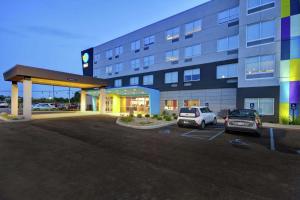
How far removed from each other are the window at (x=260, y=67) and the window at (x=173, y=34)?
12.2 metres

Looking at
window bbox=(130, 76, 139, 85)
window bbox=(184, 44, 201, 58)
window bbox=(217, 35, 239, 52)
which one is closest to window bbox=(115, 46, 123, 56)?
window bbox=(130, 76, 139, 85)

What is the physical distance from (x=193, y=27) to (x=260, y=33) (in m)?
9.67

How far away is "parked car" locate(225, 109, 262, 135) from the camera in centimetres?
1132

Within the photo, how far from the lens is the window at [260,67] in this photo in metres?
19.4

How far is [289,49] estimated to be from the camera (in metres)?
18.4

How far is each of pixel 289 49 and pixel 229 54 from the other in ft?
20.5

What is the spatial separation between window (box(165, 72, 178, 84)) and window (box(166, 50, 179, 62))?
7.50 feet

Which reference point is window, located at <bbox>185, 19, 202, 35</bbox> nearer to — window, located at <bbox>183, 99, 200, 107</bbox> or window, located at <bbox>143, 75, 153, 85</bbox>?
window, located at <bbox>143, 75, 153, 85</bbox>

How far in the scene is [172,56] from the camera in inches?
1149

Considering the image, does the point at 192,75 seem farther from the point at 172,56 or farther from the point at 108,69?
the point at 108,69

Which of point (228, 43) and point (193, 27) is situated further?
point (193, 27)

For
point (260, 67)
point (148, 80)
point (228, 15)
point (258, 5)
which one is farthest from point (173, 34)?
point (260, 67)

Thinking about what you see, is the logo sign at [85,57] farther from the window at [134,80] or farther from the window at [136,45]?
the window at [134,80]

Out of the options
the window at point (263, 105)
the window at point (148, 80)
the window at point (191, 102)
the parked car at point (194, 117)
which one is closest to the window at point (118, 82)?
the window at point (148, 80)
